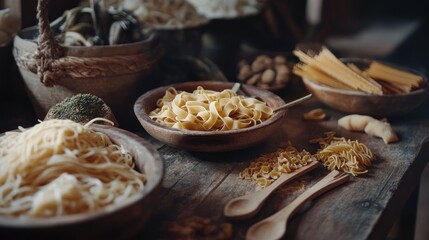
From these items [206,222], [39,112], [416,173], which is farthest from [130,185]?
[416,173]

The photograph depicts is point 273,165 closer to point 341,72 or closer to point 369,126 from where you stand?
point 369,126

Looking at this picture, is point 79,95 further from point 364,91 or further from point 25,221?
point 364,91

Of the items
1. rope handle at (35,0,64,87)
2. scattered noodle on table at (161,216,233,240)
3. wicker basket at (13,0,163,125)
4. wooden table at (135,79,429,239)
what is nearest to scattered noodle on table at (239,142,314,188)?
wooden table at (135,79,429,239)

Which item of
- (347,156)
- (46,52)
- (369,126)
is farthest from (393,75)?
(46,52)

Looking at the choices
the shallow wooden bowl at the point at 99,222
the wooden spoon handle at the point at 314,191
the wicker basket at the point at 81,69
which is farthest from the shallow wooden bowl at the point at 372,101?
the shallow wooden bowl at the point at 99,222

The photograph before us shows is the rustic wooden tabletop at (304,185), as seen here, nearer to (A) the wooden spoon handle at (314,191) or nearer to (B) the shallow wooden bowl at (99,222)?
(A) the wooden spoon handle at (314,191)
